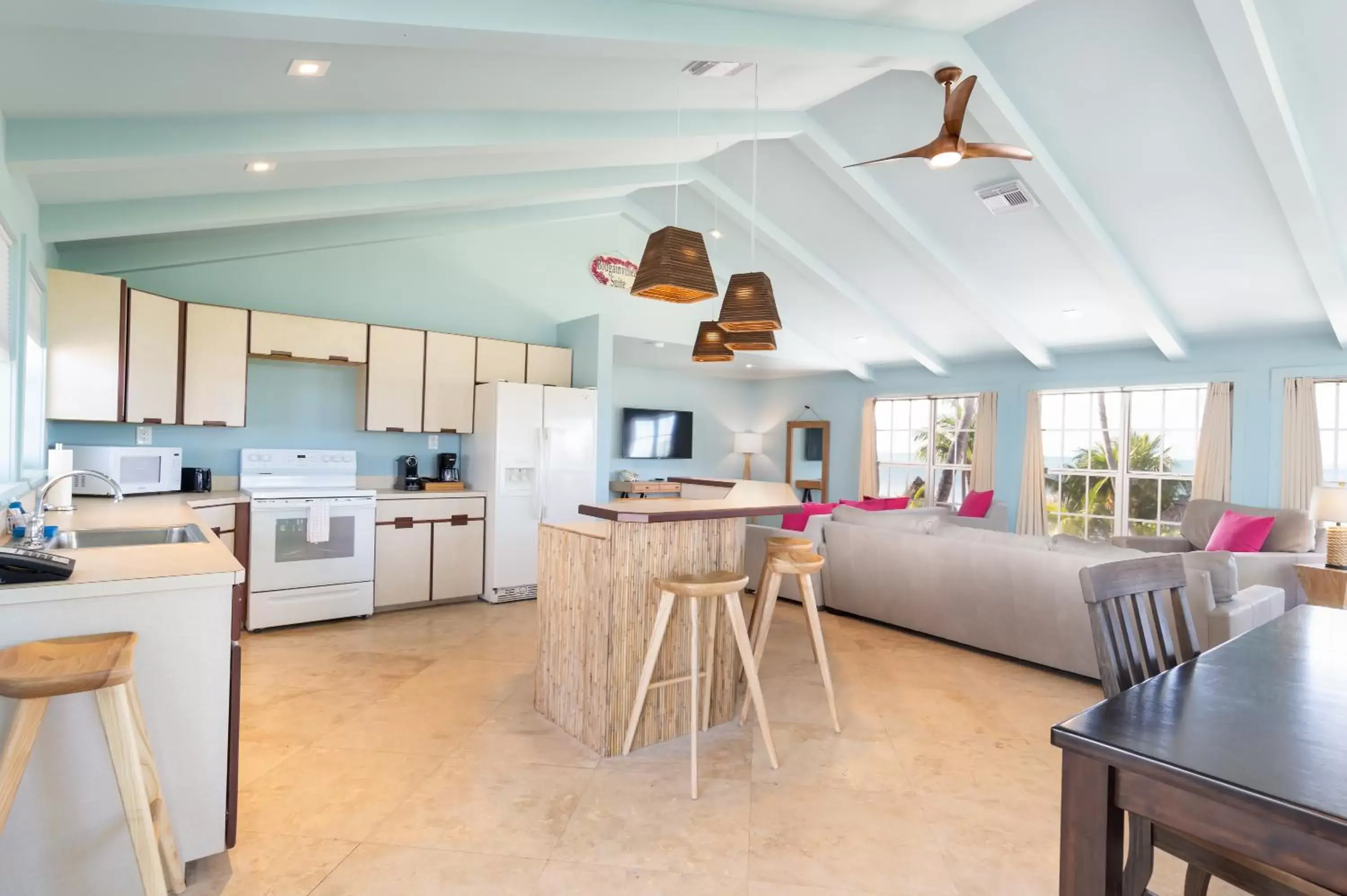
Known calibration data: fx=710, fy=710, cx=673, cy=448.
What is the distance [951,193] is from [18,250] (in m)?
5.45

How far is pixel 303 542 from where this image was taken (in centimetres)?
468

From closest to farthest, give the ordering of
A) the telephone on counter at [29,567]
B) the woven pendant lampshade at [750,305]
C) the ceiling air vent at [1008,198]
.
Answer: the telephone on counter at [29,567], the woven pendant lampshade at [750,305], the ceiling air vent at [1008,198]

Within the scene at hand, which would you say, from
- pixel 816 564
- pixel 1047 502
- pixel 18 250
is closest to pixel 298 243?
pixel 18 250

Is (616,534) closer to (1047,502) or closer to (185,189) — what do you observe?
Result: (185,189)

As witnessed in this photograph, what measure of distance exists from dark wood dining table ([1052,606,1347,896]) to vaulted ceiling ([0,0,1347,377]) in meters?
2.64

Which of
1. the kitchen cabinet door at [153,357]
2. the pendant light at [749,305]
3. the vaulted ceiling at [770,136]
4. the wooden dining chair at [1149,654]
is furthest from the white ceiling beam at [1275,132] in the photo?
the kitchen cabinet door at [153,357]

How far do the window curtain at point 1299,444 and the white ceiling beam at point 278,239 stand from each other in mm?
6476

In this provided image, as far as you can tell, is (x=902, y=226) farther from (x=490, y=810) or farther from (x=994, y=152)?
(x=490, y=810)

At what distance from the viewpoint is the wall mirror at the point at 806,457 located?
988cm

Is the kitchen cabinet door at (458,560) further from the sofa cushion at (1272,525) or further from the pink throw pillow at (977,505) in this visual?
the sofa cushion at (1272,525)

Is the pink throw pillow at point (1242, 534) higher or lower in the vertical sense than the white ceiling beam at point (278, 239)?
lower

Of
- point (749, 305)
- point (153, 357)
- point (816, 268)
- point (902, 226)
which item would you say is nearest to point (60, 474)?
point (153, 357)

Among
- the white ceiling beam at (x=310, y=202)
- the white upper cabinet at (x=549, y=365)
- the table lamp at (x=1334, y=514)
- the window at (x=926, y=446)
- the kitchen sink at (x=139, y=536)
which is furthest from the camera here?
the window at (x=926, y=446)

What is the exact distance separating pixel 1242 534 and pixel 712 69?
204 inches
